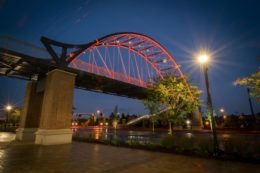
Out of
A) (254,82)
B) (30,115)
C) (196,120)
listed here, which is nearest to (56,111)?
(30,115)

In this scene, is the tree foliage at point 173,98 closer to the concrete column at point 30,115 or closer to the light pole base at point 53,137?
the light pole base at point 53,137

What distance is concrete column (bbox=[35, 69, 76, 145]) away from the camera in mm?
16253

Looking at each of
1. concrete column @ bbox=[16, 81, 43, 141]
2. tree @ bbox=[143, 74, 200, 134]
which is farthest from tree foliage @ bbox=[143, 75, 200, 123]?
concrete column @ bbox=[16, 81, 43, 141]

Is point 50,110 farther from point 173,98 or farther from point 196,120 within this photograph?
point 196,120

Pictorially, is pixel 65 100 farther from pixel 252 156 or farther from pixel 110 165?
pixel 252 156

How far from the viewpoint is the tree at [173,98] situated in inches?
689

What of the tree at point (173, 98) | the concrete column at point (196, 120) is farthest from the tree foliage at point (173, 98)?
the concrete column at point (196, 120)

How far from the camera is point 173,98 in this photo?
17.7 metres

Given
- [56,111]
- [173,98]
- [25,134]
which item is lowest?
[25,134]

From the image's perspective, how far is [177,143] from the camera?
11836mm

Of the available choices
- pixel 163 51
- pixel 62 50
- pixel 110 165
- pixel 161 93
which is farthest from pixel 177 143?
pixel 163 51

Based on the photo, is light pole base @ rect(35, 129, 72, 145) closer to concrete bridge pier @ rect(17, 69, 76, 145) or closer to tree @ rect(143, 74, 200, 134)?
concrete bridge pier @ rect(17, 69, 76, 145)

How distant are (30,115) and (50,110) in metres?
5.94

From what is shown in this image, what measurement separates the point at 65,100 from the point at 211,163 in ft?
50.4
